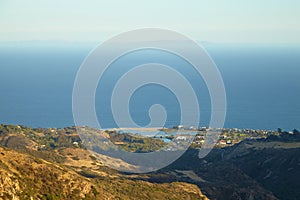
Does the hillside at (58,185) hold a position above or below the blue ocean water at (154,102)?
below

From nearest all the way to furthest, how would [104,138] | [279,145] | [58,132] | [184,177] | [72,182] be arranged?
[72,182]
[184,177]
[279,145]
[104,138]
[58,132]

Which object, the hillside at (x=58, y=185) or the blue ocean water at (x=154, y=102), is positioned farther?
the blue ocean water at (x=154, y=102)

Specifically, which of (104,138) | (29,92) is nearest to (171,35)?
(104,138)

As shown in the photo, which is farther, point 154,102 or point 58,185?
point 154,102

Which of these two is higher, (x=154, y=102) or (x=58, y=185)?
(x=154, y=102)

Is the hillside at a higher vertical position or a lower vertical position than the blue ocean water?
lower

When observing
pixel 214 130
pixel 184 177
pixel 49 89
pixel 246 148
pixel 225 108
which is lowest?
pixel 184 177

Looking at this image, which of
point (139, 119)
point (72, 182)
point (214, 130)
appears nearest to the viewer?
point (72, 182)

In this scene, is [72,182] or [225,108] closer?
[72,182]

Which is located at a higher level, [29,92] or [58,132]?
[29,92]

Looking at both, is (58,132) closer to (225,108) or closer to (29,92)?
(225,108)

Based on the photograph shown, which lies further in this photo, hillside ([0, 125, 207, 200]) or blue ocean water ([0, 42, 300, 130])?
blue ocean water ([0, 42, 300, 130])
